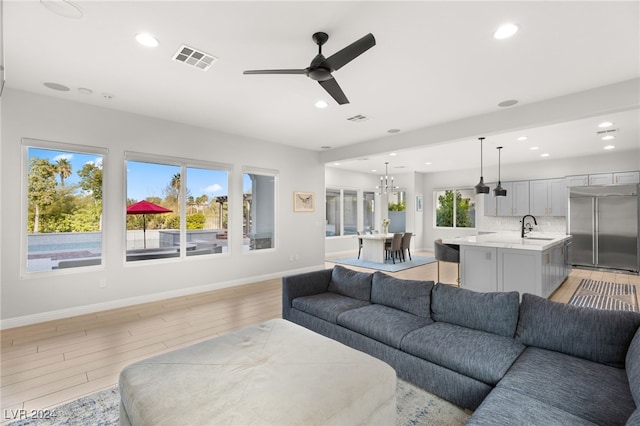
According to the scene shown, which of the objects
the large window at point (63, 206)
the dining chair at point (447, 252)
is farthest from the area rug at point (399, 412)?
the dining chair at point (447, 252)

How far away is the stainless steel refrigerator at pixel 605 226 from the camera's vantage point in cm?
662

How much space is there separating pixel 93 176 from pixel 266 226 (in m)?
3.03

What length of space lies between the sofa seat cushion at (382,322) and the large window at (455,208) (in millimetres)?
8192

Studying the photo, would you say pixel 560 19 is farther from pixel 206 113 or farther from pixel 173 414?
pixel 206 113

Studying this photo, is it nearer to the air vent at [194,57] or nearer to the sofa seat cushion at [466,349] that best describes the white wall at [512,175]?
the sofa seat cushion at [466,349]

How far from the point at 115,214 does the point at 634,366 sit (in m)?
5.39

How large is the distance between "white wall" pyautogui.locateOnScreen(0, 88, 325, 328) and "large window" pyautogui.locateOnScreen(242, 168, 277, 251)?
0.47 feet

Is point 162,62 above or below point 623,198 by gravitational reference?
above

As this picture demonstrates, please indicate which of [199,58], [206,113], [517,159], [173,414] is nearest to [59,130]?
[206,113]

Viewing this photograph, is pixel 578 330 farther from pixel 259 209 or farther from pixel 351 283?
pixel 259 209

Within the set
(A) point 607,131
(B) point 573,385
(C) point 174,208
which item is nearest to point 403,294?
(B) point 573,385

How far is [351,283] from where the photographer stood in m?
3.28

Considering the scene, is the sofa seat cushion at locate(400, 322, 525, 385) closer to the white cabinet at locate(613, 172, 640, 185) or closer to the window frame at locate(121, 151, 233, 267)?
the window frame at locate(121, 151, 233, 267)

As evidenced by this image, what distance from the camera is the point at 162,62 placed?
3.01m
